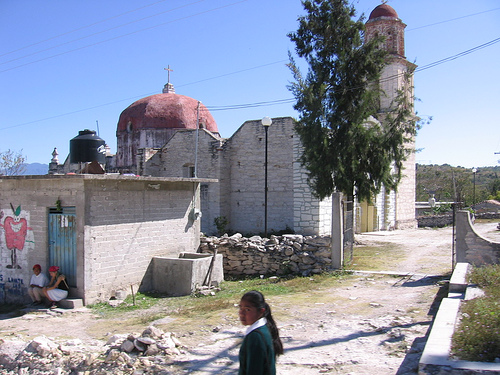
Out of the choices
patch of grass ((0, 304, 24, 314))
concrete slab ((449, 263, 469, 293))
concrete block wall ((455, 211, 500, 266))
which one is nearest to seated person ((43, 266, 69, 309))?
patch of grass ((0, 304, 24, 314))

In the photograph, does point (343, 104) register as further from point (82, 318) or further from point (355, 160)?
point (82, 318)

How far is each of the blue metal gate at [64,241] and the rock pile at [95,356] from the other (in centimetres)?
350

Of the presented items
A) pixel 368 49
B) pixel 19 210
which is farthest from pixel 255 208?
pixel 19 210

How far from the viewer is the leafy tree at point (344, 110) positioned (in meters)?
14.2

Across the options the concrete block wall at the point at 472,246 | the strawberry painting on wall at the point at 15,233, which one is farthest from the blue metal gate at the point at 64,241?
the concrete block wall at the point at 472,246

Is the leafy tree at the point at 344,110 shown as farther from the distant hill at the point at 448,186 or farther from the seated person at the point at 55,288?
the distant hill at the point at 448,186

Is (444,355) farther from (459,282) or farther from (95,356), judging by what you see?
(95,356)

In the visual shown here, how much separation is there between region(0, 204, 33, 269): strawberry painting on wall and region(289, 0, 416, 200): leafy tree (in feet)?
29.5

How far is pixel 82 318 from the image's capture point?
332 inches

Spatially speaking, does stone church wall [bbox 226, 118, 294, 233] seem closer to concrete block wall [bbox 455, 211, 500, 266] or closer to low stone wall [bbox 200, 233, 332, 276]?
low stone wall [bbox 200, 233, 332, 276]

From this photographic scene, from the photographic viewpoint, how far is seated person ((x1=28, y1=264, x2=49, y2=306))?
9367 mm

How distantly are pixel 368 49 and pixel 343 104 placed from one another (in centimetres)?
203

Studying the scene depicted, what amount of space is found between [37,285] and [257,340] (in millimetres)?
8127

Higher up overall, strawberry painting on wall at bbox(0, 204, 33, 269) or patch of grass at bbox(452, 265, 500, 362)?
strawberry painting on wall at bbox(0, 204, 33, 269)
